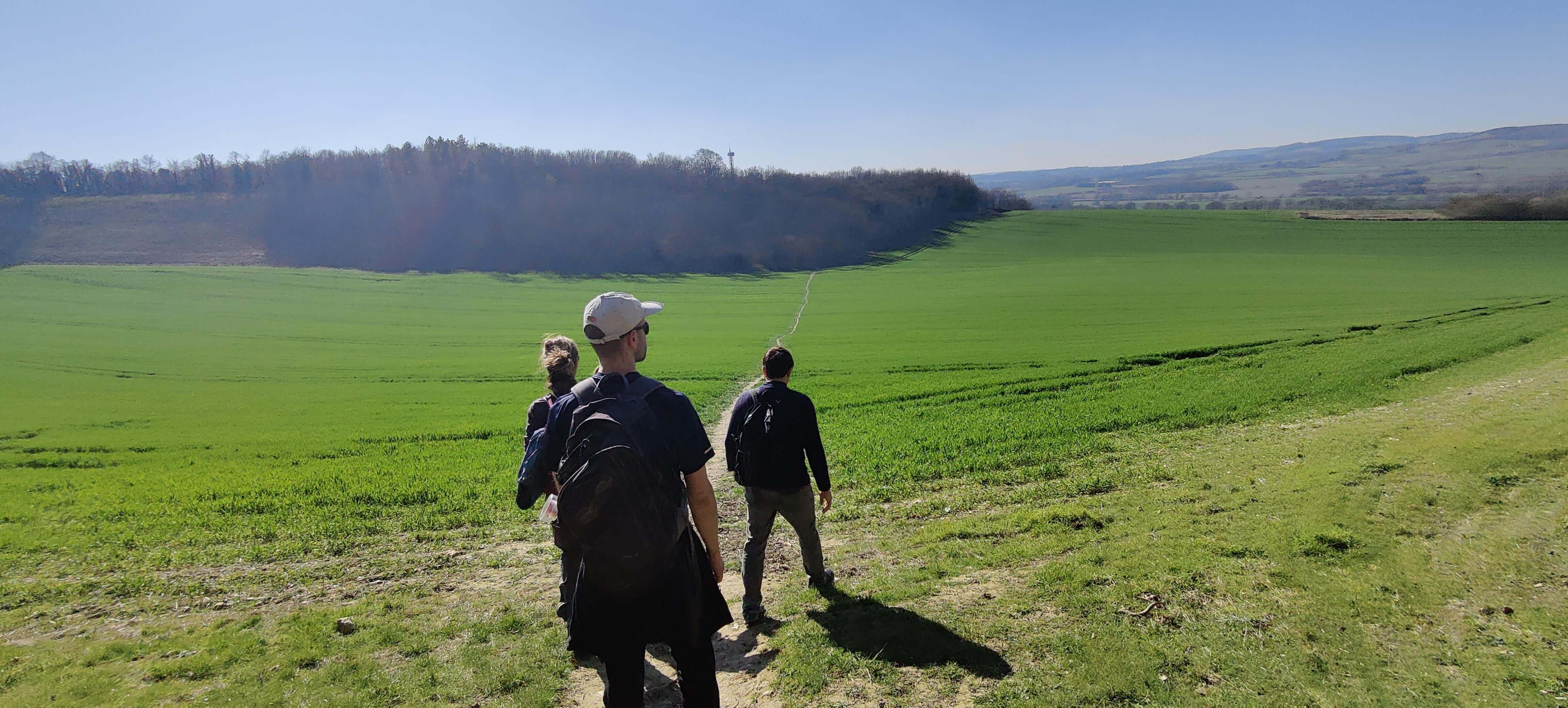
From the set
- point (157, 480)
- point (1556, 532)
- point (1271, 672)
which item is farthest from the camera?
point (157, 480)

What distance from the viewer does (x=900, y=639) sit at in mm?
5484

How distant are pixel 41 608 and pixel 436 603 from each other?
14.5 ft

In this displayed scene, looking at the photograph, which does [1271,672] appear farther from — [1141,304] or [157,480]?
[1141,304]

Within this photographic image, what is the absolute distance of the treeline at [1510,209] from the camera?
7606 centimetres

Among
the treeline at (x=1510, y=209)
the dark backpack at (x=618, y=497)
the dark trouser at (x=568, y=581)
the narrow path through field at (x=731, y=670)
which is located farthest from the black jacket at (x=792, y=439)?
the treeline at (x=1510, y=209)

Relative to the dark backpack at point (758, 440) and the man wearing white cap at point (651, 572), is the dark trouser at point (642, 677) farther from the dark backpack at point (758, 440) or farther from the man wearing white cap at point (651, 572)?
the dark backpack at point (758, 440)

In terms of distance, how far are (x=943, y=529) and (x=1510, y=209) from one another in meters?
106

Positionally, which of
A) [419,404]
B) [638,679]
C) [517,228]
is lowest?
[419,404]

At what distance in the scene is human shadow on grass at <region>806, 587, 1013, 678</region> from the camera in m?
5.07

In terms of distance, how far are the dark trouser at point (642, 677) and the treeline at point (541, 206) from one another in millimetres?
88382

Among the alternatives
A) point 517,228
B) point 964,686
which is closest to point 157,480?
point 964,686

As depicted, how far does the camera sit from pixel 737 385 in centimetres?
2364

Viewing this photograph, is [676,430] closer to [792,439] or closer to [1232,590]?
[792,439]

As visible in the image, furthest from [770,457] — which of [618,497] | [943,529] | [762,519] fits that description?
[943,529]
